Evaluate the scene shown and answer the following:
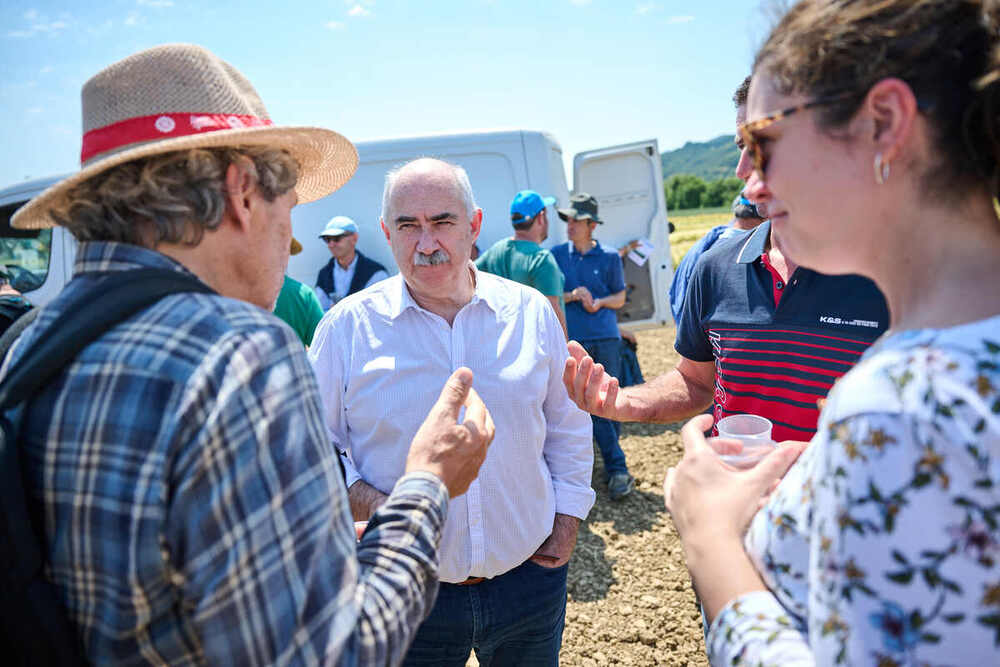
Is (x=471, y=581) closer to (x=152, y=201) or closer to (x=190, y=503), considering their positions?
(x=190, y=503)

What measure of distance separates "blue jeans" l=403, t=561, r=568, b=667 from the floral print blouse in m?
1.50

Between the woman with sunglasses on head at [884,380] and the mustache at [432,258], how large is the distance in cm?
145

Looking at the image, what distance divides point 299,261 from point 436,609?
5266 mm

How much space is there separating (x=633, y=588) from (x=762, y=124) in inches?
147

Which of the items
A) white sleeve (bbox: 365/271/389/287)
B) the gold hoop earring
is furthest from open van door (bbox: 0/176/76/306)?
the gold hoop earring

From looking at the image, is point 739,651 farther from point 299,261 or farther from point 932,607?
point 299,261

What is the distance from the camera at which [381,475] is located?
216cm

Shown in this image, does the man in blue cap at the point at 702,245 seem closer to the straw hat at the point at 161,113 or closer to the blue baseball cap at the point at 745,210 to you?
the blue baseball cap at the point at 745,210

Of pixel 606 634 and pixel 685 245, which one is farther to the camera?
pixel 685 245

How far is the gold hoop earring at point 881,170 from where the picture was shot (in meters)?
0.86

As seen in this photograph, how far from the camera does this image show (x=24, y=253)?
6609 mm

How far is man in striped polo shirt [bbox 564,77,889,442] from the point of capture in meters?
1.91

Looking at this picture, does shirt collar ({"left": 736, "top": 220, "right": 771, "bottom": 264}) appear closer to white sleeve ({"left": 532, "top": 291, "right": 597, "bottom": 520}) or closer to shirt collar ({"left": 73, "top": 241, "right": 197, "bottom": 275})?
white sleeve ({"left": 532, "top": 291, "right": 597, "bottom": 520})

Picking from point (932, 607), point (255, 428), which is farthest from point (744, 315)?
point (255, 428)
